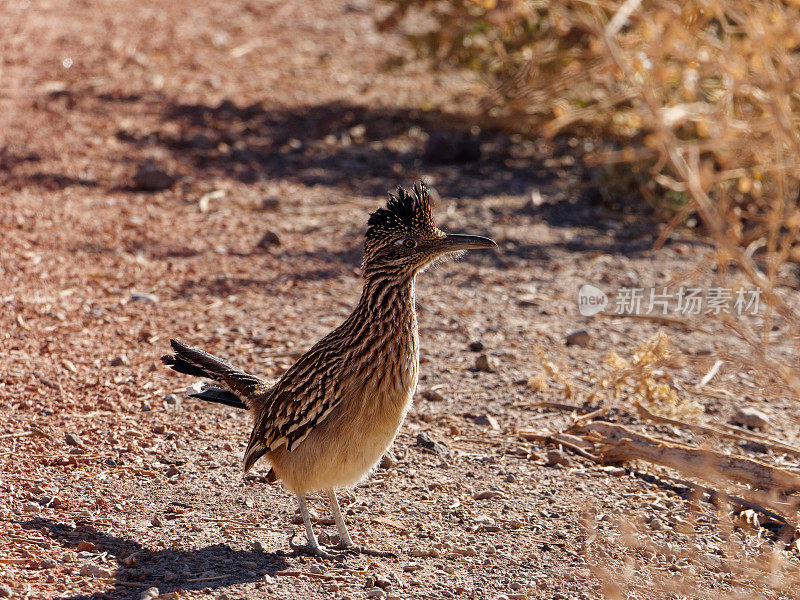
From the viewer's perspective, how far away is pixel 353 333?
445cm

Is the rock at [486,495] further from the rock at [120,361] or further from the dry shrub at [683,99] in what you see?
the rock at [120,361]

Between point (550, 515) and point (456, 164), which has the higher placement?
point (456, 164)

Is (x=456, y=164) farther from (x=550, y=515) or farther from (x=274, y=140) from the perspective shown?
(x=550, y=515)

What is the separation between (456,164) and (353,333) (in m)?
6.03

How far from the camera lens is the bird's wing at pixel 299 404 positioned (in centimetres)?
441

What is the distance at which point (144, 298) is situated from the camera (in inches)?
283

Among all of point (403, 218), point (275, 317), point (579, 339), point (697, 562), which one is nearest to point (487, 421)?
point (579, 339)

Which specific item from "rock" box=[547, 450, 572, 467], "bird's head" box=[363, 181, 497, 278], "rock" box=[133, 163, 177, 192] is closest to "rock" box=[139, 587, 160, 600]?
"bird's head" box=[363, 181, 497, 278]

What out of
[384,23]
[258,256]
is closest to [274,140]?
[384,23]

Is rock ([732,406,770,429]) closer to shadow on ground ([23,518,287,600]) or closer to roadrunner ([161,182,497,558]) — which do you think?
roadrunner ([161,182,497,558])

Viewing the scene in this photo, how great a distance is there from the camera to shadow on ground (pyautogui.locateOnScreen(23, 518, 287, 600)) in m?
3.97

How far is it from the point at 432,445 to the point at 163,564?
177 centimetres

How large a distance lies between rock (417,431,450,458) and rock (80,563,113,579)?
197 centimetres

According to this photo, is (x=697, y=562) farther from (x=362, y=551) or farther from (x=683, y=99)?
(x=683, y=99)
